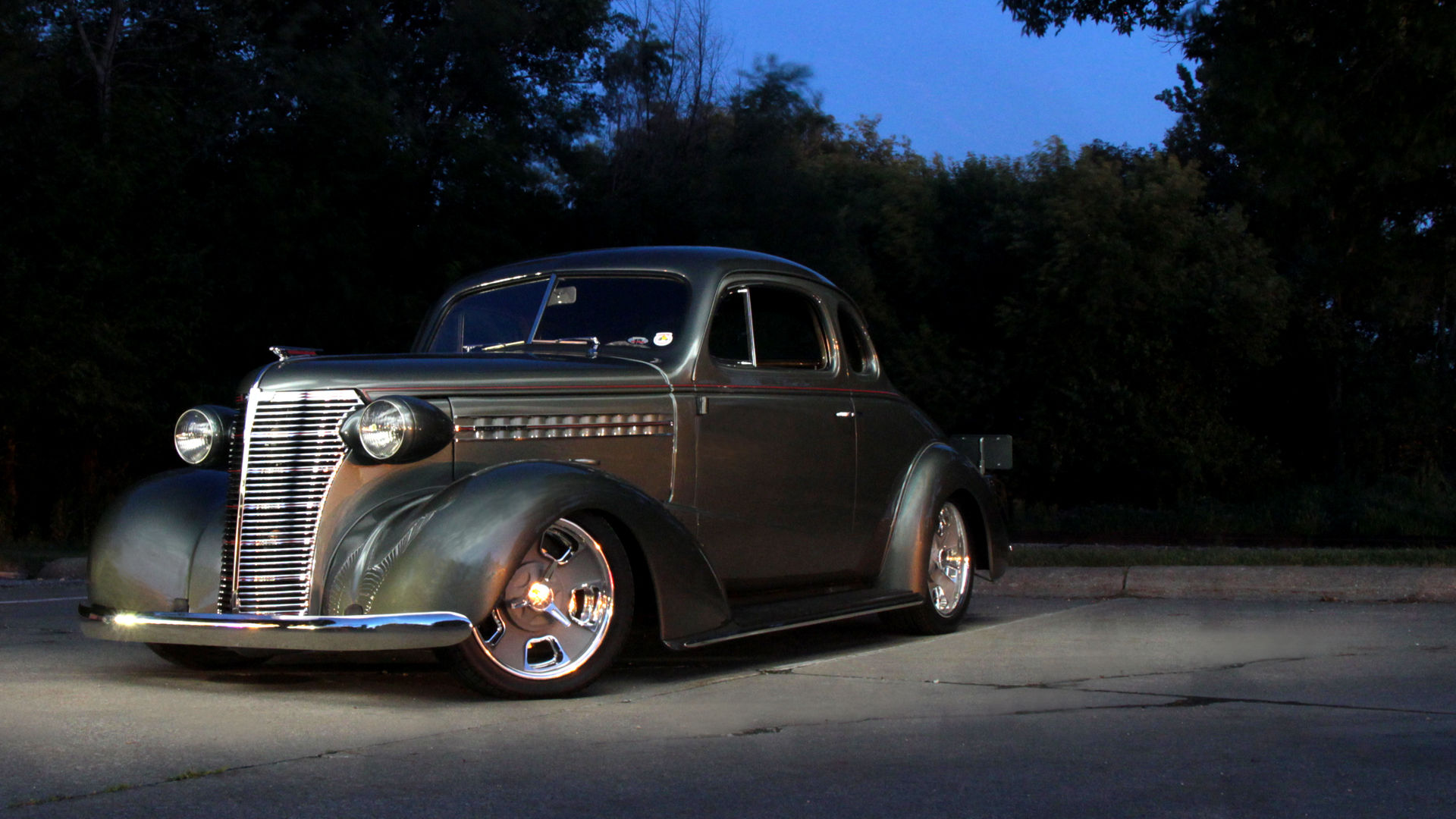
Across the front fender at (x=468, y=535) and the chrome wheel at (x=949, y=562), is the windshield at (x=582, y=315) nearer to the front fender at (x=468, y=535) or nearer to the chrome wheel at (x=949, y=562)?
the front fender at (x=468, y=535)

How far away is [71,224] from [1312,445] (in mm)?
25466

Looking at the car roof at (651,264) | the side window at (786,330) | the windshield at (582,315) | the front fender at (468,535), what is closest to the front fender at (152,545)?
the front fender at (468,535)

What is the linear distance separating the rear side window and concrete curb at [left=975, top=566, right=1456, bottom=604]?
335cm

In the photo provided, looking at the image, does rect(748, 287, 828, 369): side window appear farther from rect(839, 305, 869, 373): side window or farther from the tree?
the tree

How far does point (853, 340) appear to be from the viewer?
7676mm

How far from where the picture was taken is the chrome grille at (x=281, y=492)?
17.7 feet

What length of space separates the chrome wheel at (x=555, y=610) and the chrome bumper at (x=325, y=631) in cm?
34

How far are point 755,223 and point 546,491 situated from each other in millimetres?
20633

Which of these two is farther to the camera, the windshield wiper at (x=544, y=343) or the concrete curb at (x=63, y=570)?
the concrete curb at (x=63, y=570)

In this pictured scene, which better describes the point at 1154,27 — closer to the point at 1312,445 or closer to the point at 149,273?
the point at 149,273

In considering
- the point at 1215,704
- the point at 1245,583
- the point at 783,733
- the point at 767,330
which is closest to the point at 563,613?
the point at 783,733

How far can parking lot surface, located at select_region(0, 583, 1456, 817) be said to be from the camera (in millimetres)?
3820

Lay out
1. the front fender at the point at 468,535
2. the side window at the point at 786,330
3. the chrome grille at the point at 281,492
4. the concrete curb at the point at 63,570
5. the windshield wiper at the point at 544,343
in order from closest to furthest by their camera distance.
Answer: the front fender at the point at 468,535
the chrome grille at the point at 281,492
the windshield wiper at the point at 544,343
the side window at the point at 786,330
the concrete curb at the point at 63,570

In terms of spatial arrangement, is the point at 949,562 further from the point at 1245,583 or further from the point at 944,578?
the point at 1245,583
